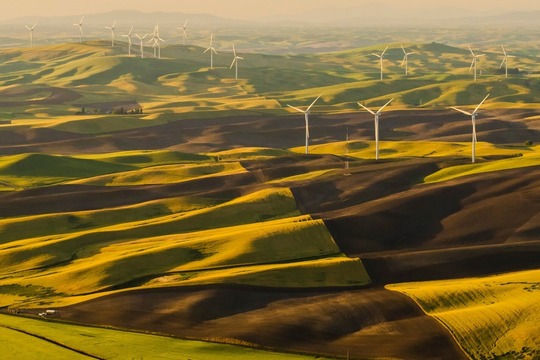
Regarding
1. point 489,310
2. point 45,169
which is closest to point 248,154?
point 45,169

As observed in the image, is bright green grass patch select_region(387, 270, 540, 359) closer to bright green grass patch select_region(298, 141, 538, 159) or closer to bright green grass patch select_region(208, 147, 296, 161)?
bright green grass patch select_region(298, 141, 538, 159)

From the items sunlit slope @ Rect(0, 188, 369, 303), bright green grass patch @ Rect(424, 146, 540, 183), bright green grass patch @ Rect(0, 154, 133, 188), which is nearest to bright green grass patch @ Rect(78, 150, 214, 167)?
bright green grass patch @ Rect(0, 154, 133, 188)

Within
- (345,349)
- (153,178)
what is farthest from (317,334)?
(153,178)

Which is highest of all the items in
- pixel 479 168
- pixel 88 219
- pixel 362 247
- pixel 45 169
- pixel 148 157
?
pixel 479 168

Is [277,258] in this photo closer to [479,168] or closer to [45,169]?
[479,168]

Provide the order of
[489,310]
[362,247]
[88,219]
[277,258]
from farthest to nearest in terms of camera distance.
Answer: [88,219], [362,247], [277,258], [489,310]

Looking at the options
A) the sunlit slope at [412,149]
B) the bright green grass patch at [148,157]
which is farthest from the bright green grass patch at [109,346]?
the sunlit slope at [412,149]

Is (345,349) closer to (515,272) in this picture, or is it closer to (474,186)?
(515,272)

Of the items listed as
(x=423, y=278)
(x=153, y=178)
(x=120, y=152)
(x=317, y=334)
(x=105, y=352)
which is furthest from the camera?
(x=120, y=152)
